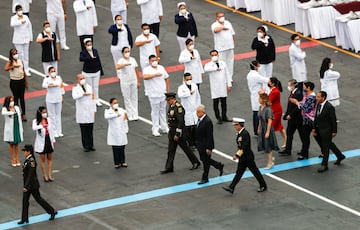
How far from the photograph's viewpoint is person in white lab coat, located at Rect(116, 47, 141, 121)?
35250 millimetres

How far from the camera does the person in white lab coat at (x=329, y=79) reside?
115ft

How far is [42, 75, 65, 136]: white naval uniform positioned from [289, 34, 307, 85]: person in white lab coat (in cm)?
639

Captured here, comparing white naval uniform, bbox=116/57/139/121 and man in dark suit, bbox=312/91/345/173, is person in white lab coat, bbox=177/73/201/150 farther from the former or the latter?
man in dark suit, bbox=312/91/345/173

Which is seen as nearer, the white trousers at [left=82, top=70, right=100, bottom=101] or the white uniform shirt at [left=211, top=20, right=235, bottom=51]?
the white trousers at [left=82, top=70, right=100, bottom=101]

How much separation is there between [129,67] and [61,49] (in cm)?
601

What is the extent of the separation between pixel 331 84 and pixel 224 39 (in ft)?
12.6

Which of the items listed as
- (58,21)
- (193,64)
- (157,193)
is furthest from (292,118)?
(58,21)

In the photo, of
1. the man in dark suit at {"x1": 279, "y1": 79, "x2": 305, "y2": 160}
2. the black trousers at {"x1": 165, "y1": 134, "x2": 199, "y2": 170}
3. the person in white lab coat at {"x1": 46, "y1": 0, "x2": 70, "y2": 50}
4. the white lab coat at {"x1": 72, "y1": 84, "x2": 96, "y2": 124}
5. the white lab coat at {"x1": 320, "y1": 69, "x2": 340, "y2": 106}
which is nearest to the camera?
the black trousers at {"x1": 165, "y1": 134, "x2": 199, "y2": 170}

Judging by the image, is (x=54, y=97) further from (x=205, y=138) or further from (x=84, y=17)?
(x=84, y=17)

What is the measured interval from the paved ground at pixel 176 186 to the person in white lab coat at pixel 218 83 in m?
0.41

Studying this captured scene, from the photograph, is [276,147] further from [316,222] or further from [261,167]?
[316,222]

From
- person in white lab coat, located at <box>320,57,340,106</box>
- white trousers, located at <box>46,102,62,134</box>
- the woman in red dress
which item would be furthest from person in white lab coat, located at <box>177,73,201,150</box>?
person in white lab coat, located at <box>320,57,340,106</box>

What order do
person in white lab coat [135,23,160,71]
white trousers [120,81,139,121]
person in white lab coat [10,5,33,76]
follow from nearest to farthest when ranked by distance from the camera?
white trousers [120,81,139,121]
person in white lab coat [135,23,160,71]
person in white lab coat [10,5,33,76]

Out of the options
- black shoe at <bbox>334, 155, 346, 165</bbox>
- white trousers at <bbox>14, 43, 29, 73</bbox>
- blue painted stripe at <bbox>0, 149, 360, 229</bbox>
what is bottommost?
blue painted stripe at <bbox>0, 149, 360, 229</bbox>
